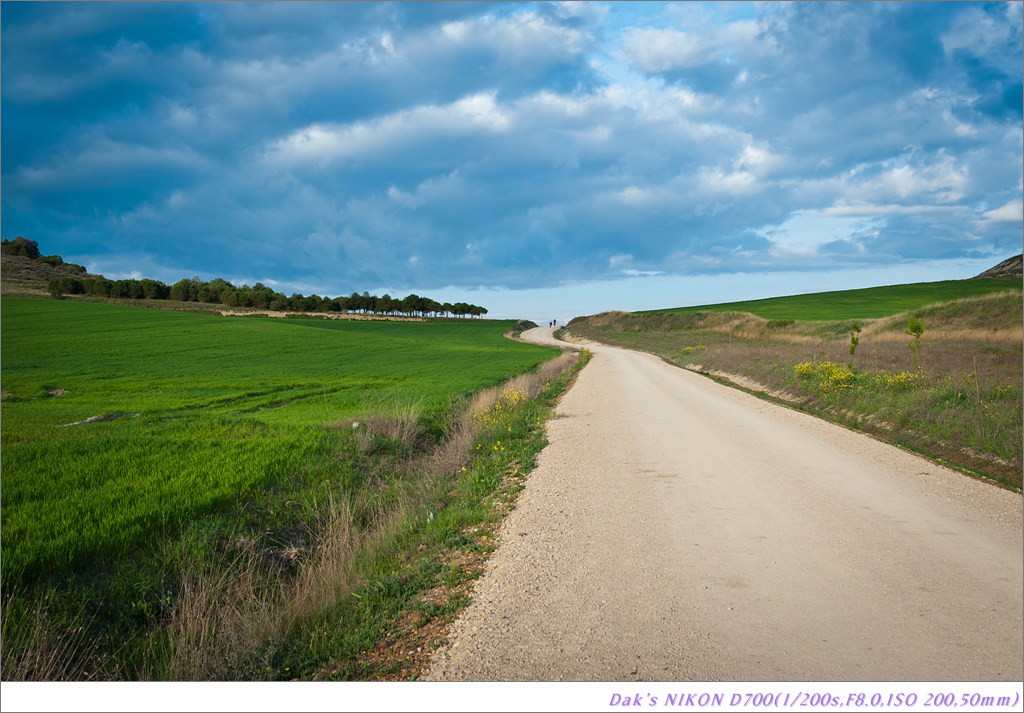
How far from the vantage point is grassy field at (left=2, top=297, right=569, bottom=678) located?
6.23m

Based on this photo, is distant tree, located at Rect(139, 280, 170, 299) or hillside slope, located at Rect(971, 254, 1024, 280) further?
distant tree, located at Rect(139, 280, 170, 299)

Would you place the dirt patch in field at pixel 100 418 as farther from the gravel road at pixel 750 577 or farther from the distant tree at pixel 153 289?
the distant tree at pixel 153 289

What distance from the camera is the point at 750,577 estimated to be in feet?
17.3

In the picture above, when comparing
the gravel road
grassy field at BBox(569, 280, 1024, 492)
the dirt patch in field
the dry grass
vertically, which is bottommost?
the dry grass

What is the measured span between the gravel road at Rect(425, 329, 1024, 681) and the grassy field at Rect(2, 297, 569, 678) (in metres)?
2.35

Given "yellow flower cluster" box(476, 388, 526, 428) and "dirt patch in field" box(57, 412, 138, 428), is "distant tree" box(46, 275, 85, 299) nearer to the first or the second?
"dirt patch in field" box(57, 412, 138, 428)

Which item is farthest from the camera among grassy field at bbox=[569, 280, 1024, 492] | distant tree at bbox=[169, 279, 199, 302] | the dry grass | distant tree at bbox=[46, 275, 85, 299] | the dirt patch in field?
distant tree at bbox=[169, 279, 199, 302]

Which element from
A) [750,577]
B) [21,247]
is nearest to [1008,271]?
[750,577]

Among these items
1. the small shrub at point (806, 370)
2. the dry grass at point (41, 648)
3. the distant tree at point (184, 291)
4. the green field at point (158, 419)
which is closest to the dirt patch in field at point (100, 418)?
the green field at point (158, 419)

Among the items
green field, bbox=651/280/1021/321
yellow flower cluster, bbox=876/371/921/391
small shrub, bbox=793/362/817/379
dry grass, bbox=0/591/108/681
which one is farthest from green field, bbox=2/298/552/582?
green field, bbox=651/280/1021/321

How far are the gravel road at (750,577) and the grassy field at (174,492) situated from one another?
2.35 metres

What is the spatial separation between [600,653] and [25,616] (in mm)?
6170

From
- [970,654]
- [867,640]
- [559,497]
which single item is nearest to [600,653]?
[867,640]

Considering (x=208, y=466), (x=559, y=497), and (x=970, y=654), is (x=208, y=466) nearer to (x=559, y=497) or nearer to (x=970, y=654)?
(x=559, y=497)
